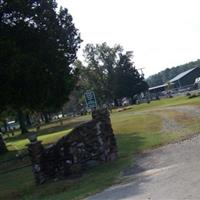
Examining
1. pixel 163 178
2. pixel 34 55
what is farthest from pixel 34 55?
pixel 163 178

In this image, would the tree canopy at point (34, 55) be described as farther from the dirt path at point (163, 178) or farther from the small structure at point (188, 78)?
the small structure at point (188, 78)

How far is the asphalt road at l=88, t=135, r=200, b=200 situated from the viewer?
11.2m

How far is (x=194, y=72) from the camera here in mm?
140000

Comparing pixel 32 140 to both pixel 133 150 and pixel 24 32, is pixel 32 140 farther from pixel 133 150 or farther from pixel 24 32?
pixel 24 32

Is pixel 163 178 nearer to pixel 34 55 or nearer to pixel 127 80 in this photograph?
pixel 34 55

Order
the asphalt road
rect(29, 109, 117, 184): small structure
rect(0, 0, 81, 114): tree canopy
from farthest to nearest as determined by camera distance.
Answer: rect(0, 0, 81, 114): tree canopy → rect(29, 109, 117, 184): small structure → the asphalt road

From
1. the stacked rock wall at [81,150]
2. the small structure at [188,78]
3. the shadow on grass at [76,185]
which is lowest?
the shadow on grass at [76,185]

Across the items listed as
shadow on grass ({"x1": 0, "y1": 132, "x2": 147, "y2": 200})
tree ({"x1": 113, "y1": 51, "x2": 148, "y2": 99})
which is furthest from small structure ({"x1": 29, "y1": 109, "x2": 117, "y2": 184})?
tree ({"x1": 113, "y1": 51, "x2": 148, "y2": 99})

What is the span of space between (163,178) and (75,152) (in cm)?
645

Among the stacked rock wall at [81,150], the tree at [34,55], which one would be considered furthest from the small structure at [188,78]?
Answer: the stacked rock wall at [81,150]

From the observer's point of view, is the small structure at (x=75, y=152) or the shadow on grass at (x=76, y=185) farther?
the small structure at (x=75, y=152)

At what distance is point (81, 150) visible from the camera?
19578 millimetres

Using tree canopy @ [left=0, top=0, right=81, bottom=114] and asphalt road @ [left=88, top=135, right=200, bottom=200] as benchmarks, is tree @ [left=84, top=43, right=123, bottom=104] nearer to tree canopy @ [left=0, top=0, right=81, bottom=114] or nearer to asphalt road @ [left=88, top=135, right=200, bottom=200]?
tree canopy @ [left=0, top=0, right=81, bottom=114]

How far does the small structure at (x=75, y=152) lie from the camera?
1911 centimetres
